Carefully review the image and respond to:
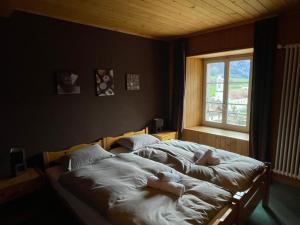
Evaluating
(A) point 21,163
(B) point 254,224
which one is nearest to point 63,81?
(A) point 21,163

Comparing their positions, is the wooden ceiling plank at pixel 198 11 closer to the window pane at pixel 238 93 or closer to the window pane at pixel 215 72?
the window pane at pixel 215 72

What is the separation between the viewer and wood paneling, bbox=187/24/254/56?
308 centimetres

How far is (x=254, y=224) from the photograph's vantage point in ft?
6.82

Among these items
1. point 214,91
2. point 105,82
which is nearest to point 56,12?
point 105,82

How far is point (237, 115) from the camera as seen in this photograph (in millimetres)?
3877

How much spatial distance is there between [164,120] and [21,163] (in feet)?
8.93

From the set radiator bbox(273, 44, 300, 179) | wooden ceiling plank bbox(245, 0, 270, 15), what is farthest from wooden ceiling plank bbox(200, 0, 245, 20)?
radiator bbox(273, 44, 300, 179)

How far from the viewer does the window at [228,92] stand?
3.72 m

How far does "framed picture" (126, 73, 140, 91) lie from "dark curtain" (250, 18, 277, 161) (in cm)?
194

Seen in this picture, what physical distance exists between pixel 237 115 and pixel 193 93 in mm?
991

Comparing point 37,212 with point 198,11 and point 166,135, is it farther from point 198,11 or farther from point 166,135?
point 198,11

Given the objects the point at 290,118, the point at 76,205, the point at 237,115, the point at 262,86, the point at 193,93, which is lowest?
the point at 76,205

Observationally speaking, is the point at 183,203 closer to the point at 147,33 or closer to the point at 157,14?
the point at 157,14

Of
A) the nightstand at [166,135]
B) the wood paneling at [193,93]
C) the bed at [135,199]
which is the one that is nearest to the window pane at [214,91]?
the wood paneling at [193,93]
